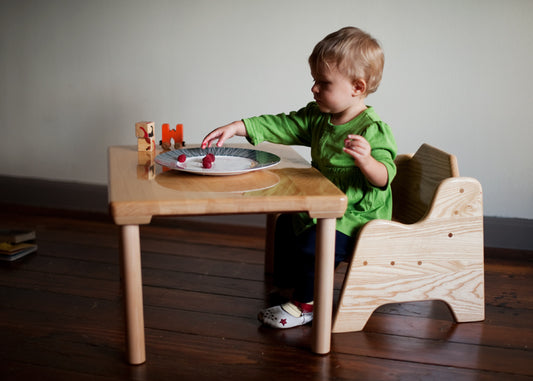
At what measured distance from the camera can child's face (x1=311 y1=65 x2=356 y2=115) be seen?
122cm

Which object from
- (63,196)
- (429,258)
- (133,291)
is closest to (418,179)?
(429,258)

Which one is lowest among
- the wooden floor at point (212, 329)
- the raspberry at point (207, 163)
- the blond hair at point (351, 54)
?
the wooden floor at point (212, 329)

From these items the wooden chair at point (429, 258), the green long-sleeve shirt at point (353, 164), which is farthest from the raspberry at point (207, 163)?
the wooden chair at point (429, 258)

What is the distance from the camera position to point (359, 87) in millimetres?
1238

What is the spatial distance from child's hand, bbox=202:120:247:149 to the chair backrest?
1.48 ft

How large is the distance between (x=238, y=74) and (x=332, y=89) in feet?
2.62

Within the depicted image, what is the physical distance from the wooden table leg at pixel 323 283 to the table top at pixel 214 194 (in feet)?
0.15

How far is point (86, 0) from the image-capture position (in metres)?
2.02

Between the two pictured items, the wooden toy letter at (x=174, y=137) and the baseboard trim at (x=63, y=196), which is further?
the baseboard trim at (x=63, y=196)

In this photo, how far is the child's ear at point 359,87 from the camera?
1227 millimetres

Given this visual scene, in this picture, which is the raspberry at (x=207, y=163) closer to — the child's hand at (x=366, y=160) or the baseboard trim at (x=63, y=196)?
the child's hand at (x=366, y=160)

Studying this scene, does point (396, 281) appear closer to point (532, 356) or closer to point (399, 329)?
point (399, 329)

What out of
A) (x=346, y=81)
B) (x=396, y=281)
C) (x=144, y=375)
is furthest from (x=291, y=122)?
(x=144, y=375)

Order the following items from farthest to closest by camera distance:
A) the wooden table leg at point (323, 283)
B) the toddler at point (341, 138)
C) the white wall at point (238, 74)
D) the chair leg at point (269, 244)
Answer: the white wall at point (238, 74) → the chair leg at point (269, 244) → the toddler at point (341, 138) → the wooden table leg at point (323, 283)
